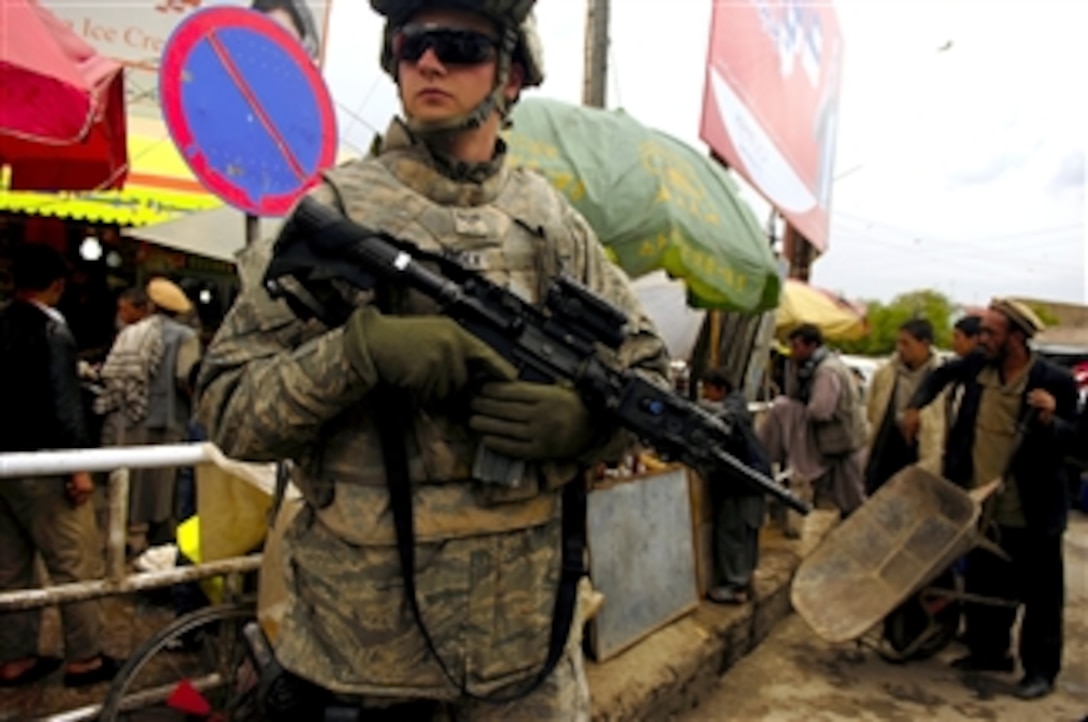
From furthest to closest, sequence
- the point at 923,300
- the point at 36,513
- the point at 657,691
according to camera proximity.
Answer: the point at 923,300 → the point at 657,691 → the point at 36,513

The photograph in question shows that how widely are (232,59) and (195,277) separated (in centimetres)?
809

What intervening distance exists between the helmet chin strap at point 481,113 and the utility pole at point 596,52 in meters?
5.39

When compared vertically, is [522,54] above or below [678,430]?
above

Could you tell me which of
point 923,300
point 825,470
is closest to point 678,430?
point 825,470

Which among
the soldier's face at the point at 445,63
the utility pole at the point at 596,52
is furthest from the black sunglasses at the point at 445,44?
the utility pole at the point at 596,52

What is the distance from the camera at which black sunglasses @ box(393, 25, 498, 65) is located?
4.58ft

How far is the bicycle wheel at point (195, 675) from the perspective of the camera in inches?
87.6

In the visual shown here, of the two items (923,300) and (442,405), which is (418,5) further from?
(923,300)

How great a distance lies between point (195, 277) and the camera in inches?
380

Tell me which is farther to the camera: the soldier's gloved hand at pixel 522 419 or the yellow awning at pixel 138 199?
the yellow awning at pixel 138 199

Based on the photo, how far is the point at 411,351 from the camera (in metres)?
1.23

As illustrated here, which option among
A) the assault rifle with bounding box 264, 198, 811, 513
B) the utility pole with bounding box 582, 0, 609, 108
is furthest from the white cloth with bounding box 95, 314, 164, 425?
the utility pole with bounding box 582, 0, 609, 108

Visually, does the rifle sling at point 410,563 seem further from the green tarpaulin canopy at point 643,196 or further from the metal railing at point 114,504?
the green tarpaulin canopy at point 643,196

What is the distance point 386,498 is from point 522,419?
0.97 feet
